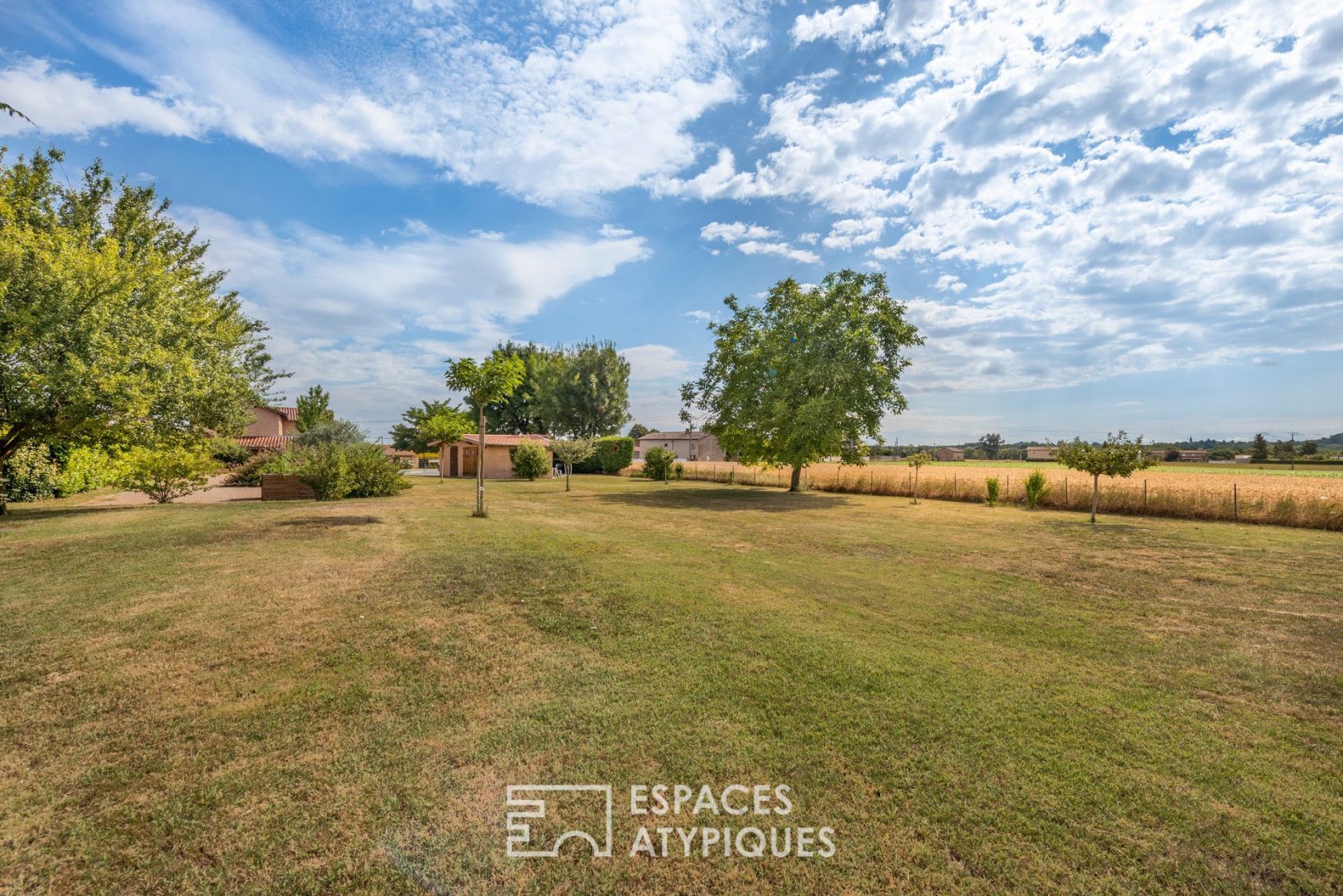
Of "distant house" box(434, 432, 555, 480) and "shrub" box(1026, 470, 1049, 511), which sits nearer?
"shrub" box(1026, 470, 1049, 511)

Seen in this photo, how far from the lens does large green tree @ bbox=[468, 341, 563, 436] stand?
57.0 metres

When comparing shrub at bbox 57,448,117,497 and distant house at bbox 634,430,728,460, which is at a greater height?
distant house at bbox 634,430,728,460

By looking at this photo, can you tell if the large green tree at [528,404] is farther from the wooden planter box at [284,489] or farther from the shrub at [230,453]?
the wooden planter box at [284,489]

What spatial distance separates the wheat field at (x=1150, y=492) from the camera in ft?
56.6

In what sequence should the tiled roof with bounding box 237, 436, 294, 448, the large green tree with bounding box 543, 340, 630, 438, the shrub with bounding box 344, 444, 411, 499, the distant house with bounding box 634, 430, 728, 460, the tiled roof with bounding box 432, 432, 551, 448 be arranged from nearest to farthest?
the shrub with bounding box 344, 444, 411, 499
the tiled roof with bounding box 237, 436, 294, 448
the tiled roof with bounding box 432, 432, 551, 448
the large green tree with bounding box 543, 340, 630, 438
the distant house with bounding box 634, 430, 728, 460

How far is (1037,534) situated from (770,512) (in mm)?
8141

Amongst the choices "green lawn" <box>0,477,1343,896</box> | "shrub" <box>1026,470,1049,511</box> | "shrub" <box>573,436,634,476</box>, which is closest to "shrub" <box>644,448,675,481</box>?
"shrub" <box>573,436,634,476</box>

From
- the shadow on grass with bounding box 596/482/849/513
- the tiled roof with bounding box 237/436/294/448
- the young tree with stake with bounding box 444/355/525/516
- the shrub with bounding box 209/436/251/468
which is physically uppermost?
the young tree with stake with bounding box 444/355/525/516

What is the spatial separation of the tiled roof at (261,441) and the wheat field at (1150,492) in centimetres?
3469

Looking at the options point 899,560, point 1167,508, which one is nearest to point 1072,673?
point 899,560

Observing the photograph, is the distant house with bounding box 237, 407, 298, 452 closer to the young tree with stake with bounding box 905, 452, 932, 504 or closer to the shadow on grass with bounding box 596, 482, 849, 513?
the shadow on grass with bounding box 596, 482, 849, 513

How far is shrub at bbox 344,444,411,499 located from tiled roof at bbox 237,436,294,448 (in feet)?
66.6

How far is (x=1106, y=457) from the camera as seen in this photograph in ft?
58.5

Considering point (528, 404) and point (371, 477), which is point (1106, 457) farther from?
point (528, 404)
